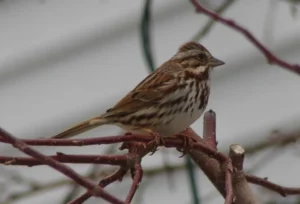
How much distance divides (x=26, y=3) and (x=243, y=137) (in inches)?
63.2

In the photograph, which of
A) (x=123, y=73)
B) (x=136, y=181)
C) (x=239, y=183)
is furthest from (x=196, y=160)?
(x=123, y=73)

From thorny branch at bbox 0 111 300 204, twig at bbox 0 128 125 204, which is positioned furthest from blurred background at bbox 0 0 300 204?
twig at bbox 0 128 125 204

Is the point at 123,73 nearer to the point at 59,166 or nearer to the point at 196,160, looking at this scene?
the point at 196,160

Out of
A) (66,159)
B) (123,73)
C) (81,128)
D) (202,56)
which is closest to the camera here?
(66,159)

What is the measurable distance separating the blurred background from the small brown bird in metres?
1.45

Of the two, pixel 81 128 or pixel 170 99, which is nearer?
pixel 81 128

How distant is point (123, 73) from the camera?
6059 millimetres

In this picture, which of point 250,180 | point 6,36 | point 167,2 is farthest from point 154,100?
point 6,36

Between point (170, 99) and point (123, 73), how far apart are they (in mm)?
2216

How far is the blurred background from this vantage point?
5715 mm

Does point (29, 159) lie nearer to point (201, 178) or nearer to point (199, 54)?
point (199, 54)

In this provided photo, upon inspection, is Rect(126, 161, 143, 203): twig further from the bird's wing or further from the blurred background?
the blurred background

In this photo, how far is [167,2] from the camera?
19.4ft

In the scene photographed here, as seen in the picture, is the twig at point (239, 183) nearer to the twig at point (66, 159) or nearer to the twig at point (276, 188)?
the twig at point (276, 188)
